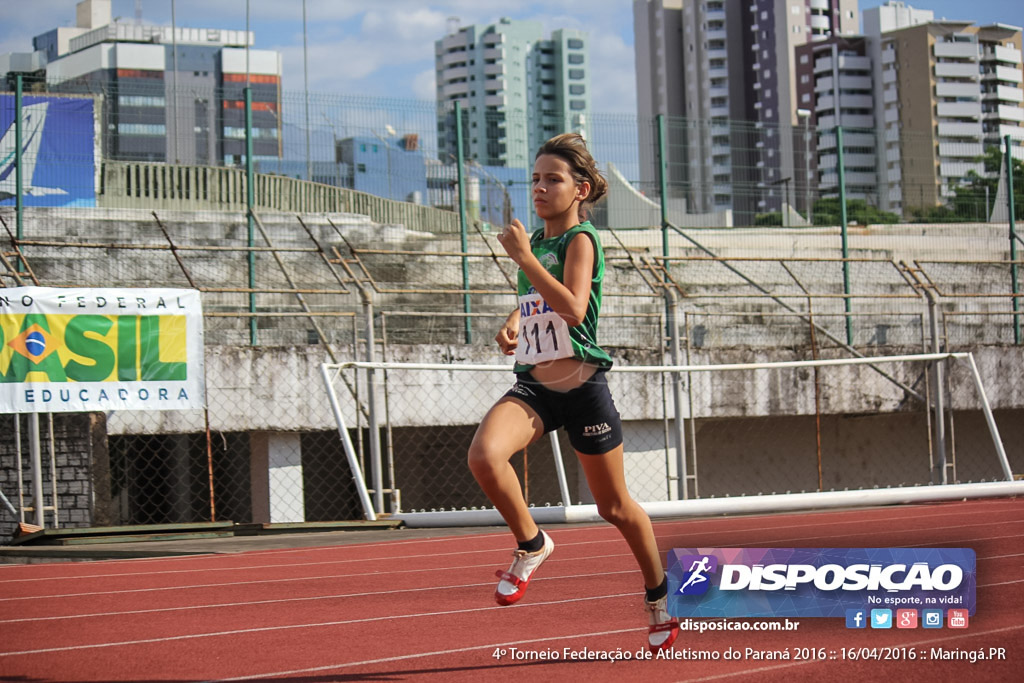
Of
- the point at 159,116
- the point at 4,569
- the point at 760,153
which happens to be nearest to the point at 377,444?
the point at 4,569

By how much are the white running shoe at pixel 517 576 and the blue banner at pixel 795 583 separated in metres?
0.55

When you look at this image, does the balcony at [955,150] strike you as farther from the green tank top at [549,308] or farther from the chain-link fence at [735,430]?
the green tank top at [549,308]

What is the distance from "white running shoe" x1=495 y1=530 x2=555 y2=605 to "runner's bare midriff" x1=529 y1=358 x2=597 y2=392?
60 centimetres

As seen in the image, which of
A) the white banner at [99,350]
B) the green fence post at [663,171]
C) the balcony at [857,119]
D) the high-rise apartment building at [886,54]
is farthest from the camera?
the balcony at [857,119]

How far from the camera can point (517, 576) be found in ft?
13.3

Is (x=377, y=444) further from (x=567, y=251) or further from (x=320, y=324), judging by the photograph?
(x=567, y=251)

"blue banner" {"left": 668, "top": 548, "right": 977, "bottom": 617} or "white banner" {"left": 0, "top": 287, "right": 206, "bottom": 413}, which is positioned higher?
"white banner" {"left": 0, "top": 287, "right": 206, "bottom": 413}

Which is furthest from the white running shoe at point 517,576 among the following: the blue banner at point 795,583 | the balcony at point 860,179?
the balcony at point 860,179

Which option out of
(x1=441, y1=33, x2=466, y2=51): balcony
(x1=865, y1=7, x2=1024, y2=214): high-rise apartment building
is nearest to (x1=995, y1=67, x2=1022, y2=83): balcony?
(x1=865, y1=7, x2=1024, y2=214): high-rise apartment building

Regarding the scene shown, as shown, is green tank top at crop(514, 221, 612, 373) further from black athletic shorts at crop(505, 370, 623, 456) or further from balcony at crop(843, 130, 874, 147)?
balcony at crop(843, 130, 874, 147)

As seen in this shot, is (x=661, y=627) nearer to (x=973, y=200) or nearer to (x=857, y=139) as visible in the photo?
(x=857, y=139)

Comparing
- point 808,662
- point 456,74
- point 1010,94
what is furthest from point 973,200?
point 456,74

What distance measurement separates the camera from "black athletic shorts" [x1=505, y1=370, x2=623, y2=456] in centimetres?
402

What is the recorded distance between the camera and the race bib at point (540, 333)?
13.1 feet
